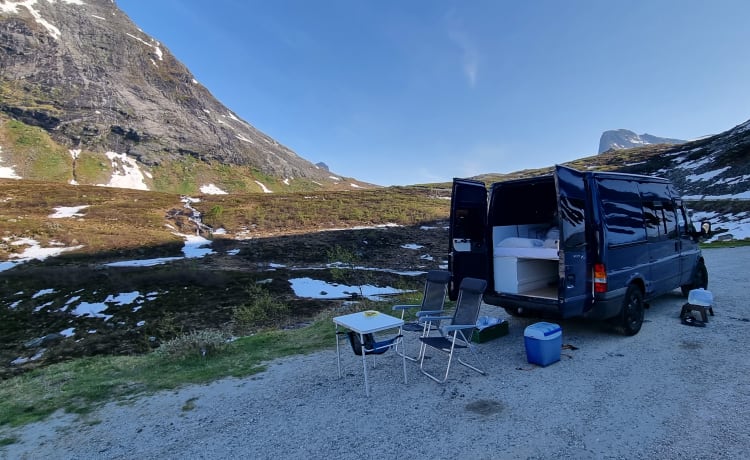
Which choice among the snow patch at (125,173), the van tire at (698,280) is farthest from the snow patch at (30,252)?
the snow patch at (125,173)

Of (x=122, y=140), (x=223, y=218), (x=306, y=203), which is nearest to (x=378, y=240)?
(x=223, y=218)

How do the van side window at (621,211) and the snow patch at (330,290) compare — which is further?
the snow patch at (330,290)

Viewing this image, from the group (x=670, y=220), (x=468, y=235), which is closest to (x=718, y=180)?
(x=670, y=220)

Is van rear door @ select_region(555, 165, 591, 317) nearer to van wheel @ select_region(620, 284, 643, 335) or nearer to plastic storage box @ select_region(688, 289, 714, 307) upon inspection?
van wheel @ select_region(620, 284, 643, 335)

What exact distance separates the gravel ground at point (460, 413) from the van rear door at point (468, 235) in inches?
67.3

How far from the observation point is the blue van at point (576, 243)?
20.5 feet

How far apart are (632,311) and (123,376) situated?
9.34 meters

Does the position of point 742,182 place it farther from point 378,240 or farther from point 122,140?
point 122,140

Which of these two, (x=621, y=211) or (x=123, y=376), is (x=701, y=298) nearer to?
(x=621, y=211)

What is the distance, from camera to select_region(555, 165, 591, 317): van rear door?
605 cm

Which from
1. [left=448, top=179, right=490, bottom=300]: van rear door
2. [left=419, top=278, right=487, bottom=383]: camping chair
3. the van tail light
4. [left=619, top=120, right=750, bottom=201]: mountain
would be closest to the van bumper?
[left=448, top=179, right=490, bottom=300]: van rear door

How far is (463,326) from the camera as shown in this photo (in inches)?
213

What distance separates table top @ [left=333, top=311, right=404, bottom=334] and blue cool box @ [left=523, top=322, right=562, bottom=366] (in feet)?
6.84

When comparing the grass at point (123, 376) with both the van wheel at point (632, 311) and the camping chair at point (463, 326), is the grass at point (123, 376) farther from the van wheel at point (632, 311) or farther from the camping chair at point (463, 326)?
the van wheel at point (632, 311)
